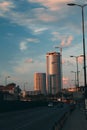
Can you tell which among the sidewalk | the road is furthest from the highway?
the sidewalk

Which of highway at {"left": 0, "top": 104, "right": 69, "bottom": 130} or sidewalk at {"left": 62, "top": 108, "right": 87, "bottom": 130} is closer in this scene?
highway at {"left": 0, "top": 104, "right": 69, "bottom": 130}

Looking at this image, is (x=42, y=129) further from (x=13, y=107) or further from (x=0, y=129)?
(x=13, y=107)

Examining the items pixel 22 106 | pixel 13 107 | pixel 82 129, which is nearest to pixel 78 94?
pixel 13 107

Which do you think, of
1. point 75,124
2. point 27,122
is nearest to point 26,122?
point 27,122

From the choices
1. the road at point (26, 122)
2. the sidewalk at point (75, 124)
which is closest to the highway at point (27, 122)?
the road at point (26, 122)

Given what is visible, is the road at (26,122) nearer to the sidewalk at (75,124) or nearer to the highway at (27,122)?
the highway at (27,122)

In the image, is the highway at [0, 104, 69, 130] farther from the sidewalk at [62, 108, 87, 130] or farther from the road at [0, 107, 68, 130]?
the sidewalk at [62, 108, 87, 130]

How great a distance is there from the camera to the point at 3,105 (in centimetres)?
7838

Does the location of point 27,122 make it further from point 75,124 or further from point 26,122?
point 75,124

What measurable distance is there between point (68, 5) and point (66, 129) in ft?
70.3

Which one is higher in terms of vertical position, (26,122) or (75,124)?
(26,122)

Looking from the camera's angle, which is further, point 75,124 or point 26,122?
point 26,122

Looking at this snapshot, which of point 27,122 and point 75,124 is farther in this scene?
point 27,122

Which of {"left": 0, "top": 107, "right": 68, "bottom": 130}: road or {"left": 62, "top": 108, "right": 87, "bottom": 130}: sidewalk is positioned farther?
{"left": 62, "top": 108, "right": 87, "bottom": 130}: sidewalk
